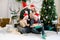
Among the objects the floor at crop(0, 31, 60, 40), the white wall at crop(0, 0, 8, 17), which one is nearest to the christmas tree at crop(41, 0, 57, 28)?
the floor at crop(0, 31, 60, 40)

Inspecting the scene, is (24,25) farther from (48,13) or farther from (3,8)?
(3,8)

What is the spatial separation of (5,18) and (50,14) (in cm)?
83

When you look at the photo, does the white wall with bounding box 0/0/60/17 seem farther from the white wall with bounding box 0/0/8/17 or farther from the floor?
the floor

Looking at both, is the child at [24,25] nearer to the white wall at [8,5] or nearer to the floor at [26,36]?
the floor at [26,36]

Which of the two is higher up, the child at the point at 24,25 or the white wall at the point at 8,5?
the white wall at the point at 8,5

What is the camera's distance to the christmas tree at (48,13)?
7.12 feet

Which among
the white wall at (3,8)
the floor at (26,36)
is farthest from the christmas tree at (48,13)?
the white wall at (3,8)

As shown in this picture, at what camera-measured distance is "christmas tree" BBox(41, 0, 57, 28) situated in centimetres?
217

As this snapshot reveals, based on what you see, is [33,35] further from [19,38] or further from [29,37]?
[19,38]

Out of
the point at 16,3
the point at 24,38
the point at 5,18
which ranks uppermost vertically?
the point at 16,3

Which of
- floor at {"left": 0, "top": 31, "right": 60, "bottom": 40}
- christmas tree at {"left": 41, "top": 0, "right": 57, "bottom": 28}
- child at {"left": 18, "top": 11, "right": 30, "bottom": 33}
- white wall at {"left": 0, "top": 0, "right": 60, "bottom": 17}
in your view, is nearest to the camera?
floor at {"left": 0, "top": 31, "right": 60, "bottom": 40}

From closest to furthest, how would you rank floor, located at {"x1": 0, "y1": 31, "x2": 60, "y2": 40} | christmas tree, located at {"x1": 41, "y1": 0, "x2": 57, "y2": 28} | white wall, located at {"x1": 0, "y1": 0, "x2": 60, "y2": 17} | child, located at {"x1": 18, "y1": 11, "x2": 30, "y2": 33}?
floor, located at {"x1": 0, "y1": 31, "x2": 60, "y2": 40} → child, located at {"x1": 18, "y1": 11, "x2": 30, "y2": 33} → christmas tree, located at {"x1": 41, "y1": 0, "x2": 57, "y2": 28} → white wall, located at {"x1": 0, "y1": 0, "x2": 60, "y2": 17}

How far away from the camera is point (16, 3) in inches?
102

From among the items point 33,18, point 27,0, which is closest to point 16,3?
point 27,0
